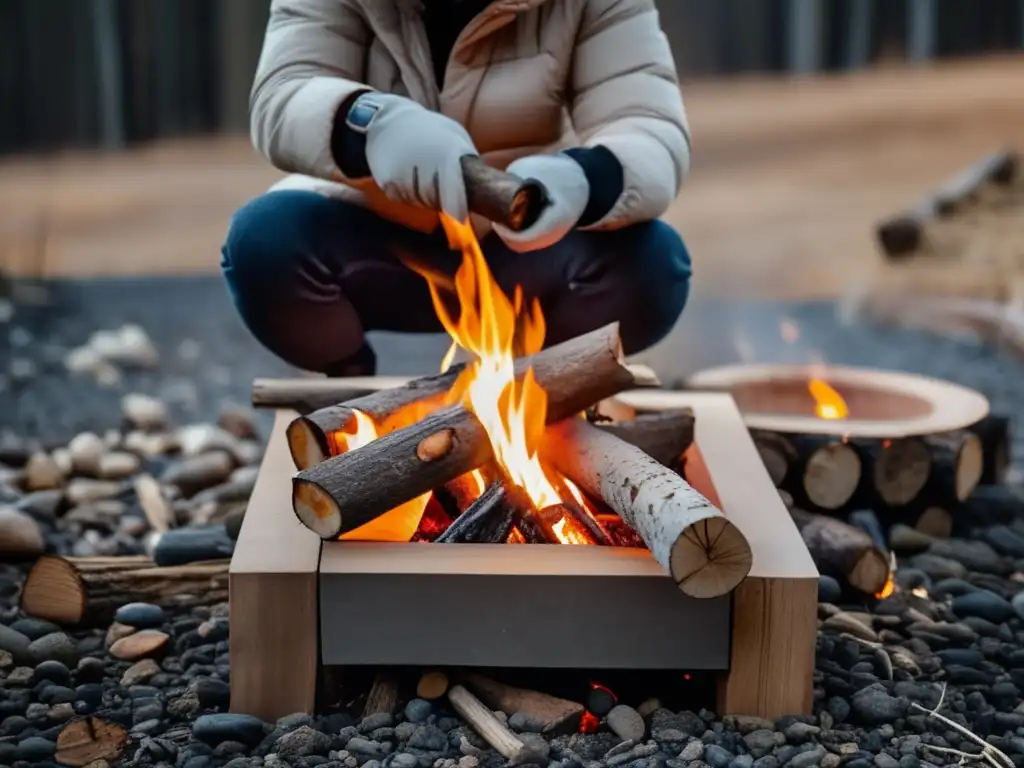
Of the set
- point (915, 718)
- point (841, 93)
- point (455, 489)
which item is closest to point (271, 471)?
point (455, 489)

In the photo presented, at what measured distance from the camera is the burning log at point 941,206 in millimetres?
4520

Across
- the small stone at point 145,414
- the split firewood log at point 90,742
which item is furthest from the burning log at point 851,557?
the small stone at point 145,414

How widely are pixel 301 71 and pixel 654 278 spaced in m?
0.68

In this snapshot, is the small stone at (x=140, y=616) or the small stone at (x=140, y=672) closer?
the small stone at (x=140, y=672)

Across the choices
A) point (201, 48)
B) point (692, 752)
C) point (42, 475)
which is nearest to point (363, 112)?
point (692, 752)

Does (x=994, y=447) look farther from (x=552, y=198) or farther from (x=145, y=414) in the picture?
(x=145, y=414)

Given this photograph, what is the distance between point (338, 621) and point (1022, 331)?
117 inches

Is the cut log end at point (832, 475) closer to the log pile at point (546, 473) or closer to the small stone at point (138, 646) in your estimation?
the log pile at point (546, 473)

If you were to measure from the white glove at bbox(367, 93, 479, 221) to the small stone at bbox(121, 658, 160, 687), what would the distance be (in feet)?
2.51

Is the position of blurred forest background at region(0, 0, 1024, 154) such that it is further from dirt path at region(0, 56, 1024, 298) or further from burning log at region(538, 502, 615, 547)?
burning log at region(538, 502, 615, 547)

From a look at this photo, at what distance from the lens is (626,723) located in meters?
1.67

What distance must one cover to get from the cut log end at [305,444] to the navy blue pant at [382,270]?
46 centimetres

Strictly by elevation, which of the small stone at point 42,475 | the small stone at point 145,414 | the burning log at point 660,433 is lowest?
the small stone at point 145,414

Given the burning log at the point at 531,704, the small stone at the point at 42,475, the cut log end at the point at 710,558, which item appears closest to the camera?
the cut log end at the point at 710,558
